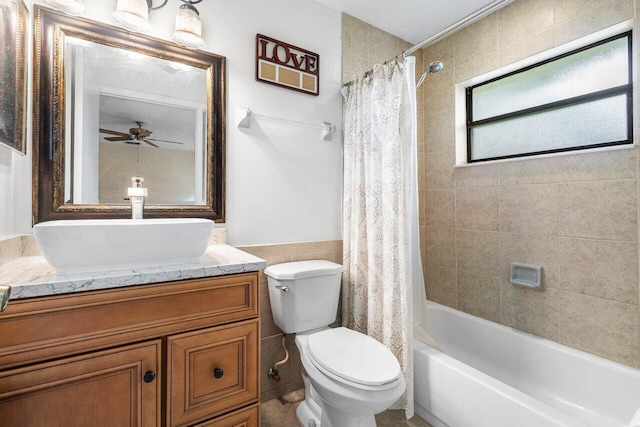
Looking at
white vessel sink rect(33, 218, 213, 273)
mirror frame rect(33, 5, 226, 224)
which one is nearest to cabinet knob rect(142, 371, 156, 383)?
white vessel sink rect(33, 218, 213, 273)

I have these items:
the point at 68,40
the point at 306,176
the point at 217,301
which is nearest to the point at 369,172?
the point at 306,176

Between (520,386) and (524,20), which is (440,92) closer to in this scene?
(524,20)

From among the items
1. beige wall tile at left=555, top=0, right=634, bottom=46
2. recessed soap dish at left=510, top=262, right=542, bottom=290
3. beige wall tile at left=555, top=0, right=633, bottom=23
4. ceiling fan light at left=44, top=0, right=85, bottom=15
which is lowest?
recessed soap dish at left=510, top=262, right=542, bottom=290

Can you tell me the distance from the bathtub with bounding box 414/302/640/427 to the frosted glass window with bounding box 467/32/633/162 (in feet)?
3.85

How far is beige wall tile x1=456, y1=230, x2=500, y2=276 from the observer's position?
200 cm

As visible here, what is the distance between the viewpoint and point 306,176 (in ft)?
6.32

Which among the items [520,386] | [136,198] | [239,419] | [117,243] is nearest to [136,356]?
[117,243]

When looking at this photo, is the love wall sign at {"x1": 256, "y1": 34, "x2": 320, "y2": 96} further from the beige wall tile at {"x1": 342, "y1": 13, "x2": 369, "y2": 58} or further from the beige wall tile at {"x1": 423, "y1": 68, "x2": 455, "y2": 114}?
the beige wall tile at {"x1": 423, "y1": 68, "x2": 455, "y2": 114}

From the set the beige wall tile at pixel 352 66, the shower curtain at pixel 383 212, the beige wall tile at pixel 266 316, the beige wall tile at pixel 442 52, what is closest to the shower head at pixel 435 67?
the shower curtain at pixel 383 212

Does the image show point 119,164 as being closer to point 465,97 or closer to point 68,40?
point 68,40

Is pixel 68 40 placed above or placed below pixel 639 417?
above

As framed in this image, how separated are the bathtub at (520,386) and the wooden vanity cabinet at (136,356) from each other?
36.2 inches

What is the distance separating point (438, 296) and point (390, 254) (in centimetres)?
105

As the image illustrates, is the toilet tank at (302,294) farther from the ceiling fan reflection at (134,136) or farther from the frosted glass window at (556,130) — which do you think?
the frosted glass window at (556,130)
